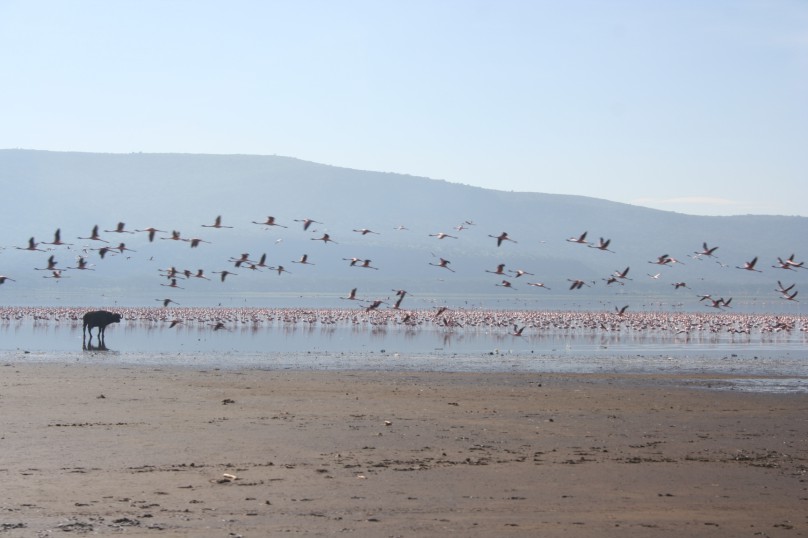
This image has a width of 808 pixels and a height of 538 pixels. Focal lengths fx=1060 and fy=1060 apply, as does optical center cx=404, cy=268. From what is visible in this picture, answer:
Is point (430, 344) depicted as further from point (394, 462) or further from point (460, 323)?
point (394, 462)

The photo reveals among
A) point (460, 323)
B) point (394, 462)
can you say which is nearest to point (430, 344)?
point (460, 323)

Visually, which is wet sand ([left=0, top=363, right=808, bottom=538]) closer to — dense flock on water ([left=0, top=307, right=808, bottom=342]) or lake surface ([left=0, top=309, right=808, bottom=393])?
lake surface ([left=0, top=309, right=808, bottom=393])

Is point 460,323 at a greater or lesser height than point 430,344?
lesser

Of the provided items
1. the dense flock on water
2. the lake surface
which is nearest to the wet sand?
the lake surface

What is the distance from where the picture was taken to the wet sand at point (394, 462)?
1017 centimetres

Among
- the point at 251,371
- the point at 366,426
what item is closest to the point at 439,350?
the point at 251,371

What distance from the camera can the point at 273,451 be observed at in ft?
44.7

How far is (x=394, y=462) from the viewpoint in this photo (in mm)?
12984

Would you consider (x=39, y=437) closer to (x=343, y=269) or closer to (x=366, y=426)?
(x=366, y=426)

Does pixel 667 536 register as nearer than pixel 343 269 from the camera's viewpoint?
Yes

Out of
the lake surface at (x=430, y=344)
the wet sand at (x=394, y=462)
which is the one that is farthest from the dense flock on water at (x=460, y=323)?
the wet sand at (x=394, y=462)

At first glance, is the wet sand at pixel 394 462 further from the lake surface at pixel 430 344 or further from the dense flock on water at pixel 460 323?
the dense flock on water at pixel 460 323

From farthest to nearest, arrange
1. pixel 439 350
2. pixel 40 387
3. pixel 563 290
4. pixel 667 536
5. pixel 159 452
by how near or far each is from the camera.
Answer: pixel 563 290 → pixel 439 350 → pixel 40 387 → pixel 159 452 → pixel 667 536

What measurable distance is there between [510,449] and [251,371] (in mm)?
12951
